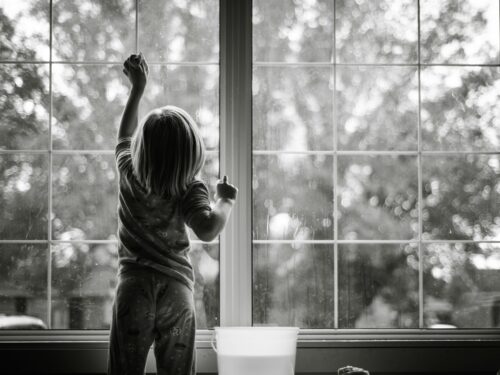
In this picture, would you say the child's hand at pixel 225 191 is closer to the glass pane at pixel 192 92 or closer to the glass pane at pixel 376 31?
the glass pane at pixel 192 92

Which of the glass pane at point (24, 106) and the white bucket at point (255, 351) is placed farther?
the glass pane at point (24, 106)

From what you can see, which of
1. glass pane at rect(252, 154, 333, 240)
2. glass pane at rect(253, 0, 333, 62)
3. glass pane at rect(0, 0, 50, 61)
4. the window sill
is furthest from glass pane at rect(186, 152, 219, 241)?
glass pane at rect(0, 0, 50, 61)

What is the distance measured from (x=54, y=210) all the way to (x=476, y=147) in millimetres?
1544

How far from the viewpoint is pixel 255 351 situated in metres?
1.97

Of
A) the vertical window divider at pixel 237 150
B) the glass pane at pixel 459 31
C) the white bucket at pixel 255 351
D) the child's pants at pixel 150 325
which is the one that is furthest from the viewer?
the glass pane at pixel 459 31

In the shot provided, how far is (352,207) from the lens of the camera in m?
2.25

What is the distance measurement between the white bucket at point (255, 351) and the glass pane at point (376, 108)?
729mm

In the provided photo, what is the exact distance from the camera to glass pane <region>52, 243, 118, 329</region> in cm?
219

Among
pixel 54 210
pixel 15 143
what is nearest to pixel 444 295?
pixel 54 210

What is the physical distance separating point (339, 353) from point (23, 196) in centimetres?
123

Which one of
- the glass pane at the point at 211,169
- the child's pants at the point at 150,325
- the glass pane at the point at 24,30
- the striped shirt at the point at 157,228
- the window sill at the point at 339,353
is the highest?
the glass pane at the point at 24,30

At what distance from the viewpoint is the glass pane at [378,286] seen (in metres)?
2.23

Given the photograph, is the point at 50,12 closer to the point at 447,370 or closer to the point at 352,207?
the point at 352,207

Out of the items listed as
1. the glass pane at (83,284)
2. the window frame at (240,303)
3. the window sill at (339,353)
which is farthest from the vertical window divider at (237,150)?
the glass pane at (83,284)
